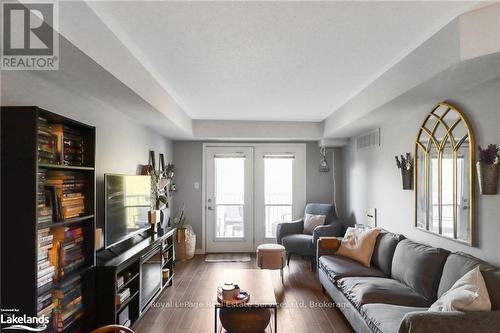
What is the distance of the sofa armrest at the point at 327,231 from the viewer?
4.54 metres

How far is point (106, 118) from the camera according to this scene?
307 cm

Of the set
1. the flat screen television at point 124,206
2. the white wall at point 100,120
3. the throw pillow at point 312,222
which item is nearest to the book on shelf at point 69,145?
the white wall at point 100,120

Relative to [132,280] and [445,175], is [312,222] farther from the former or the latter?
[132,280]

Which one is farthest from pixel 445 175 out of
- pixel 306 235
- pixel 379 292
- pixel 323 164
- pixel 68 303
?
pixel 68 303

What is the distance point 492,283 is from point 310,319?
→ 67.1 inches

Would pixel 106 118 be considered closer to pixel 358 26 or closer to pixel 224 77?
pixel 224 77

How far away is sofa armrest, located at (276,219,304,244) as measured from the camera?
5117 mm

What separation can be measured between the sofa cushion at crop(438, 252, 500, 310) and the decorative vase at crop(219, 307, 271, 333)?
56.8 inches

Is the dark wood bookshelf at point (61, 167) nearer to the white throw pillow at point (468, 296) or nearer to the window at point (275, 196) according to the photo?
the white throw pillow at point (468, 296)

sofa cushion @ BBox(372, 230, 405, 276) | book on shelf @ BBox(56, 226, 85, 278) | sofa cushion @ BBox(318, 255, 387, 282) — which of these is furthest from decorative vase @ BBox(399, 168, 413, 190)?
book on shelf @ BBox(56, 226, 85, 278)

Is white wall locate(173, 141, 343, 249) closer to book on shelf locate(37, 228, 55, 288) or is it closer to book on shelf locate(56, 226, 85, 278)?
book on shelf locate(56, 226, 85, 278)

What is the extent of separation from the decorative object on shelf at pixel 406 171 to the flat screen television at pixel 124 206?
3104mm

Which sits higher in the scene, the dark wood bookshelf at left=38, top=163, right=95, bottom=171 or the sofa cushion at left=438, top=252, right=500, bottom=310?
the dark wood bookshelf at left=38, top=163, right=95, bottom=171

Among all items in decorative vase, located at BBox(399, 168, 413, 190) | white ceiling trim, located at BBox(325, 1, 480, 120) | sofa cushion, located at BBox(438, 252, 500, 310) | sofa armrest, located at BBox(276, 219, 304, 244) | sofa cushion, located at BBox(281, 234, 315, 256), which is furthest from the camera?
sofa armrest, located at BBox(276, 219, 304, 244)
